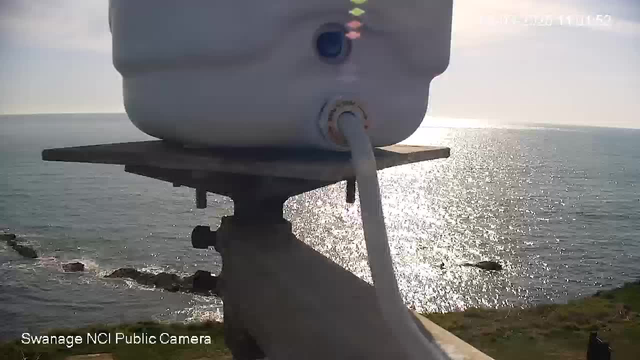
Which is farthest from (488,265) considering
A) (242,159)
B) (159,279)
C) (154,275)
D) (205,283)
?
(242,159)

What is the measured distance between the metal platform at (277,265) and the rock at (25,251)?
1453 inches

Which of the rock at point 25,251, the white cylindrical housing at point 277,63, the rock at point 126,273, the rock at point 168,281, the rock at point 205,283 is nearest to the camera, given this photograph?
the white cylindrical housing at point 277,63

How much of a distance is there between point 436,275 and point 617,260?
15.1 meters

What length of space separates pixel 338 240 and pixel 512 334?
25.4 metres

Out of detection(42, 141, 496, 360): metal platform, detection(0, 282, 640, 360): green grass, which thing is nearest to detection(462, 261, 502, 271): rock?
detection(0, 282, 640, 360): green grass

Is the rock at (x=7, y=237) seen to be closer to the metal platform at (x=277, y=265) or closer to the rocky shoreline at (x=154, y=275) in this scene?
the rocky shoreline at (x=154, y=275)

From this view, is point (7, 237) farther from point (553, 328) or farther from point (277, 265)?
point (277, 265)

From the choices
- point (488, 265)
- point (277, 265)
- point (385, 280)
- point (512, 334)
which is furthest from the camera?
point (488, 265)

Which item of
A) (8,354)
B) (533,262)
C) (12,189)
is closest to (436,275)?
(533,262)

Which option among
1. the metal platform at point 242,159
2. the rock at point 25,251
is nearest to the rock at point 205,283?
the metal platform at point 242,159

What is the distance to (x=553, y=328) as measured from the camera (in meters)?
19.2

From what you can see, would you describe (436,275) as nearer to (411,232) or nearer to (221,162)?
(411,232)

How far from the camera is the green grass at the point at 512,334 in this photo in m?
15.8

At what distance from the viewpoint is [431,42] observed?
3809 mm
